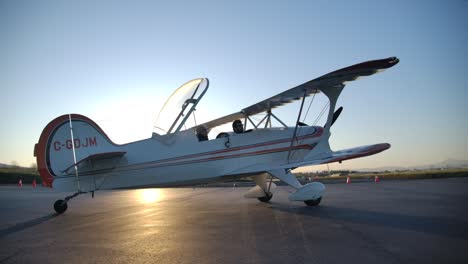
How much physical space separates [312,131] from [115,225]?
6.82m

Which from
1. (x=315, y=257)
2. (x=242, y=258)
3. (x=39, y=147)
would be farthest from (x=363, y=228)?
(x=39, y=147)

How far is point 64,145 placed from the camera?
30.0 ft

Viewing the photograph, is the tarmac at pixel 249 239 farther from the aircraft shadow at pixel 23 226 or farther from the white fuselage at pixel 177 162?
the white fuselage at pixel 177 162

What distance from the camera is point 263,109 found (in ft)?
36.1

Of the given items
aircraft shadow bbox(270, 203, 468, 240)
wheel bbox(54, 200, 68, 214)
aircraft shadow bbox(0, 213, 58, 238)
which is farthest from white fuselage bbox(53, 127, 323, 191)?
aircraft shadow bbox(270, 203, 468, 240)

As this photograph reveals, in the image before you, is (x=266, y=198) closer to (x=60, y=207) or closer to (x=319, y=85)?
(x=319, y=85)

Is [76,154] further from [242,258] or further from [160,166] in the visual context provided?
[242,258]

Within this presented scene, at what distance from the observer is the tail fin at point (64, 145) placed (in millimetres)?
9008

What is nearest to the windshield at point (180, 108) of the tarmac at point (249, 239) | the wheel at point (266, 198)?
the tarmac at point (249, 239)

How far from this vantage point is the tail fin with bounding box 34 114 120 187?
9.01 meters

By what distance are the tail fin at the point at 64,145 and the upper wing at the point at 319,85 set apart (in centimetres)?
359

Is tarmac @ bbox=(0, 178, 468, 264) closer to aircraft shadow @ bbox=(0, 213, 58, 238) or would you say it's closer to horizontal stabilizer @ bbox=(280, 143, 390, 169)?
aircraft shadow @ bbox=(0, 213, 58, 238)

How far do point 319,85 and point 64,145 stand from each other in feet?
25.0

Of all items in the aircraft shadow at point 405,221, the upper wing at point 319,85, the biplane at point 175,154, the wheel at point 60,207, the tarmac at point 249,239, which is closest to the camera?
the tarmac at point 249,239
